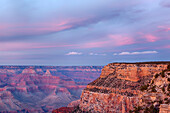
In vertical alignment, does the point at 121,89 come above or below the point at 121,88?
below

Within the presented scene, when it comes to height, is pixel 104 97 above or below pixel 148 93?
below

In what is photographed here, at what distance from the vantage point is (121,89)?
5197cm

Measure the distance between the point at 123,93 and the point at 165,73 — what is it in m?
18.2

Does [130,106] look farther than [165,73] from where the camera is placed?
Yes

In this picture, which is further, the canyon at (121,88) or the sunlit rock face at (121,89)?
the sunlit rock face at (121,89)

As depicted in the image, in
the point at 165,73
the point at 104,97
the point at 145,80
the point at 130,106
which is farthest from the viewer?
the point at 104,97

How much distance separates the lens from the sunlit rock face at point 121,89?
159 feet

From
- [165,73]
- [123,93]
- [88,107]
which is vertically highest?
[165,73]

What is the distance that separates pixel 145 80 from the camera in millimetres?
50312

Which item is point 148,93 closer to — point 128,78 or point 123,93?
point 123,93

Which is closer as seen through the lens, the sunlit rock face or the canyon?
the canyon

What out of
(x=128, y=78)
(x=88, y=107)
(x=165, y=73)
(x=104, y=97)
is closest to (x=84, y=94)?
(x=88, y=107)

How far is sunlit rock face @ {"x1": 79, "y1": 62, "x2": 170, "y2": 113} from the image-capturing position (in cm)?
4831

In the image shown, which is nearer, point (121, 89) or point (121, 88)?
point (121, 89)
